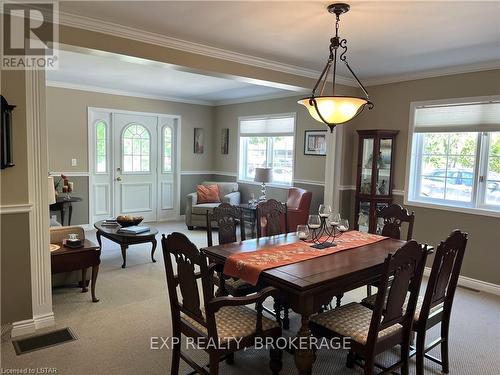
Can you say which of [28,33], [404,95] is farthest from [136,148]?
[404,95]

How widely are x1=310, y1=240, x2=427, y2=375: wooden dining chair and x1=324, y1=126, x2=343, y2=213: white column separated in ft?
9.77

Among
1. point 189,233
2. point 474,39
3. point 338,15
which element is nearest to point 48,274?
point 338,15

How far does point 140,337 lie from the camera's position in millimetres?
2898

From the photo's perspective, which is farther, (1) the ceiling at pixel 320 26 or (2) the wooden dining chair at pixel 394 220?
(2) the wooden dining chair at pixel 394 220

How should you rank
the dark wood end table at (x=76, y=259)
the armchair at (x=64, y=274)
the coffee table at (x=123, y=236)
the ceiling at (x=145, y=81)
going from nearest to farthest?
1. the dark wood end table at (x=76, y=259)
2. the armchair at (x=64, y=274)
3. the coffee table at (x=123, y=236)
4. the ceiling at (x=145, y=81)

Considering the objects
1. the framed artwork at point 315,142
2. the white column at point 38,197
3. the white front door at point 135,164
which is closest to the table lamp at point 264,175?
the framed artwork at point 315,142

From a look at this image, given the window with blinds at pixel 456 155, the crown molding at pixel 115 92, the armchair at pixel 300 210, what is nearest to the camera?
the window with blinds at pixel 456 155

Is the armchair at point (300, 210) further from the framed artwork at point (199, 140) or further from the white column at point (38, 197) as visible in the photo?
the white column at point (38, 197)

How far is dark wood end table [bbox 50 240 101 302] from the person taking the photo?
329 centimetres

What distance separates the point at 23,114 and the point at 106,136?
4153 millimetres

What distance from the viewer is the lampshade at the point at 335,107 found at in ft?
8.26

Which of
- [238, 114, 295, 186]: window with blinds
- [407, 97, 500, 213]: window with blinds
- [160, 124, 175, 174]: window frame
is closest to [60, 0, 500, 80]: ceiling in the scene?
[407, 97, 500, 213]: window with blinds

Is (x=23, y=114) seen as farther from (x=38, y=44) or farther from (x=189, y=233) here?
(x=189, y=233)

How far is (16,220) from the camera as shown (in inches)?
110
